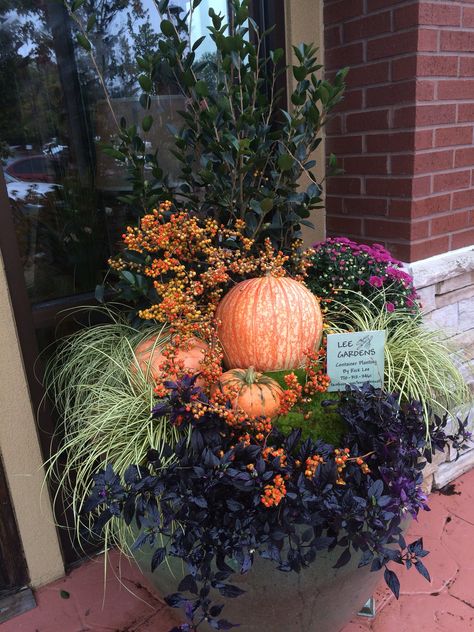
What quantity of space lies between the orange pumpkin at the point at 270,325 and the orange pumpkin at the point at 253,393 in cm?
13

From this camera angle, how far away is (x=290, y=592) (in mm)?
1408

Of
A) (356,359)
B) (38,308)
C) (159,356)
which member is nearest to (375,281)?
(356,359)

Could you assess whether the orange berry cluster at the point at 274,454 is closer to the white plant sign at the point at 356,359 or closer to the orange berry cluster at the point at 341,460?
the orange berry cluster at the point at 341,460

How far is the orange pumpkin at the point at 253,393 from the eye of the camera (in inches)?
58.7

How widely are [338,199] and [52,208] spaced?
52.8 inches

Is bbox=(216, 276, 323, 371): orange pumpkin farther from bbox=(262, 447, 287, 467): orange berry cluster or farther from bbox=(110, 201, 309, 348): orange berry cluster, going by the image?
bbox=(262, 447, 287, 467): orange berry cluster

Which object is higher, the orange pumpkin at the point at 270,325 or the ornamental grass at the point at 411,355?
the orange pumpkin at the point at 270,325

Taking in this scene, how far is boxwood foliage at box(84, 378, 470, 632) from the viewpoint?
127 centimetres

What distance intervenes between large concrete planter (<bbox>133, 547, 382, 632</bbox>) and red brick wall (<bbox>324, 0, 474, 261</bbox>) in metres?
1.36

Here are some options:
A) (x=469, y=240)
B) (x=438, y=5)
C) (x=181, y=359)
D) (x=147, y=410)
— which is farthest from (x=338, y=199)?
(x=147, y=410)

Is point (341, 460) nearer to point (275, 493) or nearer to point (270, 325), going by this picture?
point (275, 493)

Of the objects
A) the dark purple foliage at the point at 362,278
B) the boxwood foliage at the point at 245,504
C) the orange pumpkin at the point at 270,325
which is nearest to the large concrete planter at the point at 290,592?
the boxwood foliage at the point at 245,504

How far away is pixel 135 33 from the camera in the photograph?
209 cm

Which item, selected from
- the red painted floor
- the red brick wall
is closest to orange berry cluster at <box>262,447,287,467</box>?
the red painted floor
